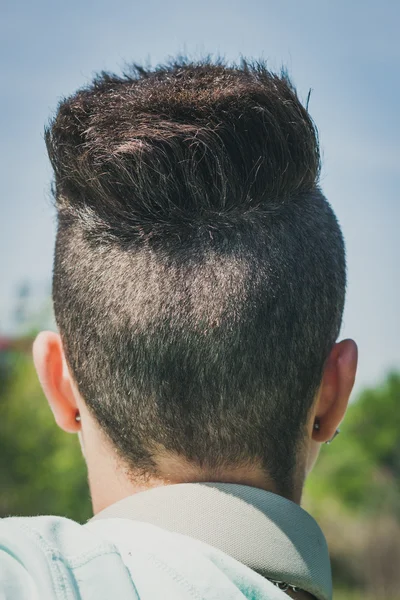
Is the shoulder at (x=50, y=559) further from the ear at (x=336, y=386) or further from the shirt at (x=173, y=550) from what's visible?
the ear at (x=336, y=386)

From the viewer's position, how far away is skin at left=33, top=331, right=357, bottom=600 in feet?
4.89

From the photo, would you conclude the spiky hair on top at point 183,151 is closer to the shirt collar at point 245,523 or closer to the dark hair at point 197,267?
the dark hair at point 197,267

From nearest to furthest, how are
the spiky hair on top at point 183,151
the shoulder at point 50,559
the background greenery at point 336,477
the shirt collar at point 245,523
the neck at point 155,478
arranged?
the shoulder at point 50,559
the shirt collar at point 245,523
the neck at point 155,478
the spiky hair on top at point 183,151
the background greenery at point 336,477

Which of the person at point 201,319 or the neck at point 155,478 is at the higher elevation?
the person at point 201,319

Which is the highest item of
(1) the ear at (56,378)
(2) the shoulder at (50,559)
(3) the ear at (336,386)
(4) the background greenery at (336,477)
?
(3) the ear at (336,386)

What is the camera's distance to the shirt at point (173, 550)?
1.13m

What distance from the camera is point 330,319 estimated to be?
5.48 ft

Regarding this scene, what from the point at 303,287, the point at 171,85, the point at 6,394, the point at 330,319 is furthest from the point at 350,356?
the point at 6,394

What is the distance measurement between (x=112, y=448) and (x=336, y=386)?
1.67ft

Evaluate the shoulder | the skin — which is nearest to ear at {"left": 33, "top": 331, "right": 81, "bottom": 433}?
the skin

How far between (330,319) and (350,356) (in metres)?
0.09

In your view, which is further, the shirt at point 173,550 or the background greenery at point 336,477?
the background greenery at point 336,477

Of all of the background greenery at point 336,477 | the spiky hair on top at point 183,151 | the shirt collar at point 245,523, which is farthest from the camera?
the background greenery at point 336,477

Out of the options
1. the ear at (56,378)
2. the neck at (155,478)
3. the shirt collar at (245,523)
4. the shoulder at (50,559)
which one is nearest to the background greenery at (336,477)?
the ear at (56,378)
